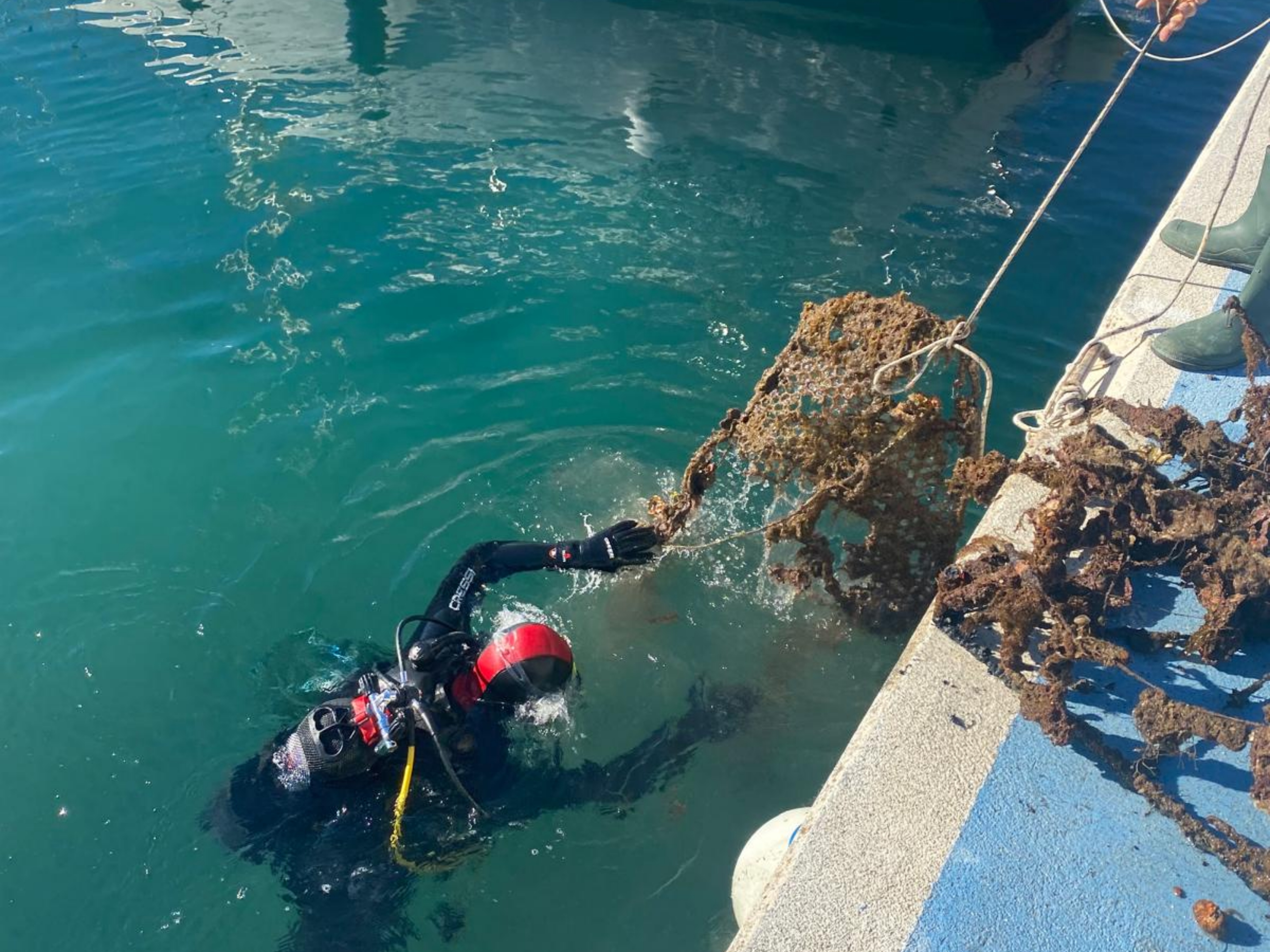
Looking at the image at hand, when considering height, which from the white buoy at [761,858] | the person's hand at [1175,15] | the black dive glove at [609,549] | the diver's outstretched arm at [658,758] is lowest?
the diver's outstretched arm at [658,758]

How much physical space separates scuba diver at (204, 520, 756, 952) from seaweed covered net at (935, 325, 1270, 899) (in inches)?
59.3

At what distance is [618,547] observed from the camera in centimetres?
394

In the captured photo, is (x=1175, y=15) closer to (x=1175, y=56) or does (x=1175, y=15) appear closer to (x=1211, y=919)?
(x=1211, y=919)

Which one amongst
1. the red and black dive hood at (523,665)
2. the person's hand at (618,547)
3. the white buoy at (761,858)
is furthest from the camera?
the person's hand at (618,547)

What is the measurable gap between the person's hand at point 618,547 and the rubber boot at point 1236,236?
11.2 ft

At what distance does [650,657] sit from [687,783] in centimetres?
73

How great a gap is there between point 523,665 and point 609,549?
72 cm

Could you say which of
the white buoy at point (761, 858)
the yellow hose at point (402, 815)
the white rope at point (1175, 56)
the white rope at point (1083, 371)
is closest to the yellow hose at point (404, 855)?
the yellow hose at point (402, 815)

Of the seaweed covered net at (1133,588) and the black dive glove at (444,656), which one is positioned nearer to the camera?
the seaweed covered net at (1133,588)

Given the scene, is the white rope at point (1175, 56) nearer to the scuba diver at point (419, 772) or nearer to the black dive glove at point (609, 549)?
the black dive glove at point (609, 549)

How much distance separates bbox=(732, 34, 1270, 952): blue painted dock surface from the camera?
2.66 meters

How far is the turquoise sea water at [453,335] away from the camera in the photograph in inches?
157

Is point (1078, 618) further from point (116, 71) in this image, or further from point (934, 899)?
point (116, 71)

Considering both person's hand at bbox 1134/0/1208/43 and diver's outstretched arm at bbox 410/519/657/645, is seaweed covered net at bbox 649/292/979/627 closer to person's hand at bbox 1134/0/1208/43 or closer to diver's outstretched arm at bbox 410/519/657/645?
diver's outstretched arm at bbox 410/519/657/645
